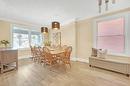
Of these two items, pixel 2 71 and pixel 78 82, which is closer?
pixel 78 82

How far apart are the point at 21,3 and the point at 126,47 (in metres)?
4.35

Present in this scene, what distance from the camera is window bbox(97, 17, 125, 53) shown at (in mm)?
4172

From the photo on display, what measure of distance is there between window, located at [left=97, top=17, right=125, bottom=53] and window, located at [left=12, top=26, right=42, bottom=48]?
4.64 meters

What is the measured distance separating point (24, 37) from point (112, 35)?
5.42 m

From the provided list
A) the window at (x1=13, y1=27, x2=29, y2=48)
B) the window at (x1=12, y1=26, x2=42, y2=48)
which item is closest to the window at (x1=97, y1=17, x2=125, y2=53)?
the window at (x1=12, y1=26, x2=42, y2=48)

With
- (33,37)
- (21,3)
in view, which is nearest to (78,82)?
(21,3)

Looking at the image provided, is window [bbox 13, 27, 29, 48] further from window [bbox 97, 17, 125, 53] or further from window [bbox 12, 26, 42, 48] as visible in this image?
window [bbox 97, 17, 125, 53]

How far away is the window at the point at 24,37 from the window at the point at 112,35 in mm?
4641

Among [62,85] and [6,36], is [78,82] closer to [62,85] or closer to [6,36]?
[62,85]

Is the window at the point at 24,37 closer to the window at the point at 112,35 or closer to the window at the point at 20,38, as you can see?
the window at the point at 20,38

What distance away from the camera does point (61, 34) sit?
683 cm

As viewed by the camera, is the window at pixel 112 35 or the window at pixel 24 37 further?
the window at pixel 24 37

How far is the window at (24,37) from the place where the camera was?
629 cm

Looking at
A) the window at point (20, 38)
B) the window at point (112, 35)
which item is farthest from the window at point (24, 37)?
the window at point (112, 35)
